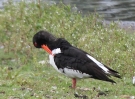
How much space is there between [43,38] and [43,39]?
0.03m

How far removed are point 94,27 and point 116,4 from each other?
29.6ft

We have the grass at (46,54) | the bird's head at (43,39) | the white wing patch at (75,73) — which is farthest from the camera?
the bird's head at (43,39)

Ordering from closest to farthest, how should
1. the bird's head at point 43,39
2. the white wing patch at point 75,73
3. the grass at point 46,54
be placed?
the grass at point 46,54 < the white wing patch at point 75,73 < the bird's head at point 43,39

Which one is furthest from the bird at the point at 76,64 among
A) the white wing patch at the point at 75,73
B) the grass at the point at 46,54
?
the grass at the point at 46,54

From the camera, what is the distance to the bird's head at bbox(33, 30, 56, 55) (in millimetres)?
11283

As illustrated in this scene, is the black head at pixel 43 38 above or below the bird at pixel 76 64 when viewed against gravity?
above

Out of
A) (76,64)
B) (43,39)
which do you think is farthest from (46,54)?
(76,64)

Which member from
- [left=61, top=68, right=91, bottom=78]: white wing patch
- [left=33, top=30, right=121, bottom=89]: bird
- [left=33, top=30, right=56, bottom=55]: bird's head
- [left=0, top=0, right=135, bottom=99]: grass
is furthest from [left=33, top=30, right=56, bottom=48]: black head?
[left=61, top=68, right=91, bottom=78]: white wing patch

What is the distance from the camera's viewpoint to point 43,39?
1154 centimetres

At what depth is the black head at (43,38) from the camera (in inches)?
445

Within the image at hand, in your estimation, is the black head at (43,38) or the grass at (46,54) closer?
the grass at (46,54)

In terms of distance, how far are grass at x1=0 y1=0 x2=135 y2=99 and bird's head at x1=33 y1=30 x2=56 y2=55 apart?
783mm

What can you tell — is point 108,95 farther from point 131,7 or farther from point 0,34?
point 131,7

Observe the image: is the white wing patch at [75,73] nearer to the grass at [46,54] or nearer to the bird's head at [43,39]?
the grass at [46,54]
